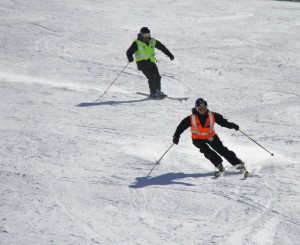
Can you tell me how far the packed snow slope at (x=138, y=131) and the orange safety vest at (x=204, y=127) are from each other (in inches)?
21.8

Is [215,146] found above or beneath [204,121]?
beneath

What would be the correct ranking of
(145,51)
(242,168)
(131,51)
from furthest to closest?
(145,51) < (131,51) < (242,168)

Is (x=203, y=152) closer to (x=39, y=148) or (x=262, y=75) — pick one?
(x=39, y=148)

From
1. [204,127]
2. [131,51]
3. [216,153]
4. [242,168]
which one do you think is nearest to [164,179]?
[216,153]

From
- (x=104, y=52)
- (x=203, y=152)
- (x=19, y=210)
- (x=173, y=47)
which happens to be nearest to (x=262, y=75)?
(x=173, y=47)

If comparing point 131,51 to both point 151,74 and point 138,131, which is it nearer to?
point 151,74

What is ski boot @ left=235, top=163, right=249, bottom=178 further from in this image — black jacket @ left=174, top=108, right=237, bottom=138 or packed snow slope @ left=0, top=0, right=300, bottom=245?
black jacket @ left=174, top=108, right=237, bottom=138

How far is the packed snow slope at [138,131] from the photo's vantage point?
262 inches

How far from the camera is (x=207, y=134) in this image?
27.2ft

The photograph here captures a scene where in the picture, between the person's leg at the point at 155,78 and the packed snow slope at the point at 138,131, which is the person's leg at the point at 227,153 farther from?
the person's leg at the point at 155,78

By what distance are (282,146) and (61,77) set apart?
21.6ft

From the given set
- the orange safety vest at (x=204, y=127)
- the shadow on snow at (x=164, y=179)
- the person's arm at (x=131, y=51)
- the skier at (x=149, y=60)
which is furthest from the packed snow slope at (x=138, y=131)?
the person's arm at (x=131, y=51)

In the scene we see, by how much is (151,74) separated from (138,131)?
2574 mm

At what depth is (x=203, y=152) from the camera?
8.29 metres
